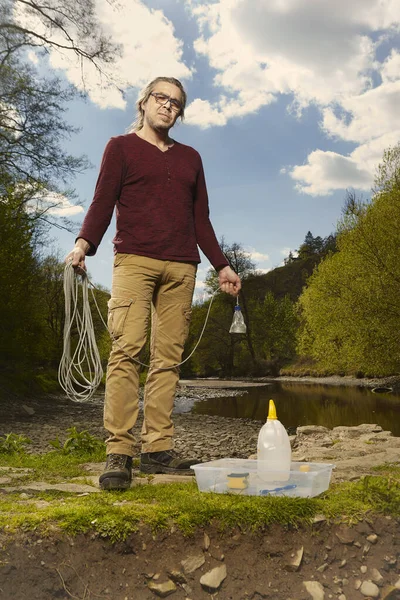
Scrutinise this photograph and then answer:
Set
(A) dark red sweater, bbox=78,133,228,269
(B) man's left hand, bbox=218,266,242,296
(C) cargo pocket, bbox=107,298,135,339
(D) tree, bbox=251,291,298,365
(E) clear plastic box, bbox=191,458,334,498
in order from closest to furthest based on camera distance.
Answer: (E) clear plastic box, bbox=191,458,334,498
(C) cargo pocket, bbox=107,298,135,339
(A) dark red sweater, bbox=78,133,228,269
(B) man's left hand, bbox=218,266,242,296
(D) tree, bbox=251,291,298,365

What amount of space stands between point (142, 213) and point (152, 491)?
193 cm

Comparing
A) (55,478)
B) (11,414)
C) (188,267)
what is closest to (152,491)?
(55,478)

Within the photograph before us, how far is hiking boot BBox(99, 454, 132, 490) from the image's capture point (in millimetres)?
3342

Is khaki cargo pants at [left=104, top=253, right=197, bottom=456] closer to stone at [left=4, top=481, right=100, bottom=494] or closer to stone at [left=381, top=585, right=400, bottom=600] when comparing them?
stone at [left=4, top=481, right=100, bottom=494]

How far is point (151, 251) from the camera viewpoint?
151 inches

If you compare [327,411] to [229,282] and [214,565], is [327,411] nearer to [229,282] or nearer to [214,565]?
[229,282]

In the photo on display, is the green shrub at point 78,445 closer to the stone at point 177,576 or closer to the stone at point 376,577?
the stone at point 177,576

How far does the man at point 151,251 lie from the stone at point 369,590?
1.63 meters

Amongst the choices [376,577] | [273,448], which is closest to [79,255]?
[273,448]

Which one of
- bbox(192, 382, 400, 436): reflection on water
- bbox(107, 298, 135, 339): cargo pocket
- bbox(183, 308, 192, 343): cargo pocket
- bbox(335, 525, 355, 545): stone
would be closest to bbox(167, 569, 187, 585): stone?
bbox(335, 525, 355, 545): stone

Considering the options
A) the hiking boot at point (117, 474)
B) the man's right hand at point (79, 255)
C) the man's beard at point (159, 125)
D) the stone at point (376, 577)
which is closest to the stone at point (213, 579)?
the stone at point (376, 577)

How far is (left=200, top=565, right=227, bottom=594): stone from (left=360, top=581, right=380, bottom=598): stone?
67 cm

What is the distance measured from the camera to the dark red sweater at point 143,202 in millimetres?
3824

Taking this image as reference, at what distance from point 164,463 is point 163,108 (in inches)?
104
